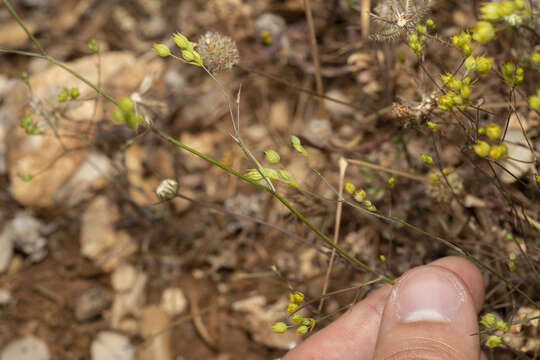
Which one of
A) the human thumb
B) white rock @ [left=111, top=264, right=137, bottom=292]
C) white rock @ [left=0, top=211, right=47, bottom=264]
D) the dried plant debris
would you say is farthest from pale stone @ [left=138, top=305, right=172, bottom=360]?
the dried plant debris

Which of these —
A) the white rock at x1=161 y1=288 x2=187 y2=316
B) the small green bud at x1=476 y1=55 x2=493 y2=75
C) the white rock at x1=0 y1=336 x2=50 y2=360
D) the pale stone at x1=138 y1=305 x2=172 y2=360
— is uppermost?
the small green bud at x1=476 y1=55 x2=493 y2=75

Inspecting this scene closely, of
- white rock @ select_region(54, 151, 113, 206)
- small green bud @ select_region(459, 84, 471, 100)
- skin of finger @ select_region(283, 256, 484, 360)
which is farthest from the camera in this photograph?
white rock @ select_region(54, 151, 113, 206)

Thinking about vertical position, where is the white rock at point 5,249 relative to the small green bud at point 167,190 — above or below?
below

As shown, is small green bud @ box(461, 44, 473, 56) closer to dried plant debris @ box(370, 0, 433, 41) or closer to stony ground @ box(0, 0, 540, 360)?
dried plant debris @ box(370, 0, 433, 41)

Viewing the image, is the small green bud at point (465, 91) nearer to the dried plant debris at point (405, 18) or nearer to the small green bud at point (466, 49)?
the small green bud at point (466, 49)

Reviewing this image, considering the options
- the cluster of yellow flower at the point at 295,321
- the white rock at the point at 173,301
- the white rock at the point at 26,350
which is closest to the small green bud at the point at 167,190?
the cluster of yellow flower at the point at 295,321

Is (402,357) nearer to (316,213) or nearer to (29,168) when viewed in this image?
(316,213)
